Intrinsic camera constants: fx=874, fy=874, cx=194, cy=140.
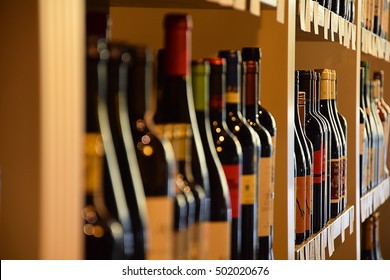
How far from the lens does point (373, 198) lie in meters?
3.41

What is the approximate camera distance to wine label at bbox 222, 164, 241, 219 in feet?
4.36

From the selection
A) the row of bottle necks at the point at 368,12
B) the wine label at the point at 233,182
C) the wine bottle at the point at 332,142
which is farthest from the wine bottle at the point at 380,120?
the wine label at the point at 233,182

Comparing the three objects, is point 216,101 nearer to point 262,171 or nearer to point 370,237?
point 262,171

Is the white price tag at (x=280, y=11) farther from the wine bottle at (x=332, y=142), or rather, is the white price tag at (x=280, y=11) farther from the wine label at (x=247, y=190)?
the wine bottle at (x=332, y=142)

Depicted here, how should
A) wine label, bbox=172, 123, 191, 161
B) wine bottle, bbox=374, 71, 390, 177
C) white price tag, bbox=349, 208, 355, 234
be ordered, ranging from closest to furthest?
wine label, bbox=172, 123, 191, 161 → white price tag, bbox=349, 208, 355, 234 → wine bottle, bbox=374, 71, 390, 177

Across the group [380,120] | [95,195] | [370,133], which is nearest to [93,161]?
[95,195]

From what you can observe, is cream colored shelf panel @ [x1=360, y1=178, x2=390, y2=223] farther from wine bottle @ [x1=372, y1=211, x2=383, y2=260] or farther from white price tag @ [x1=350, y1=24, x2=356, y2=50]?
white price tag @ [x1=350, y1=24, x2=356, y2=50]

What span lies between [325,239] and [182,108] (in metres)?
1.24

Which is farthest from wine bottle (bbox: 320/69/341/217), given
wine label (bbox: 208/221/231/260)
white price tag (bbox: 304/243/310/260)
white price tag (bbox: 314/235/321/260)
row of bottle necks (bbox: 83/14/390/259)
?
wine label (bbox: 208/221/231/260)

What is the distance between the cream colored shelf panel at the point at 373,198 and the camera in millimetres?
3118

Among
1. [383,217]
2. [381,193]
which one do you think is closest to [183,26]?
[381,193]

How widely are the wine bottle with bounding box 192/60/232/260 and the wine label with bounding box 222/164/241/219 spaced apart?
13mm

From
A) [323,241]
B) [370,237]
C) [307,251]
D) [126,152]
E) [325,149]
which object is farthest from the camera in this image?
[370,237]
